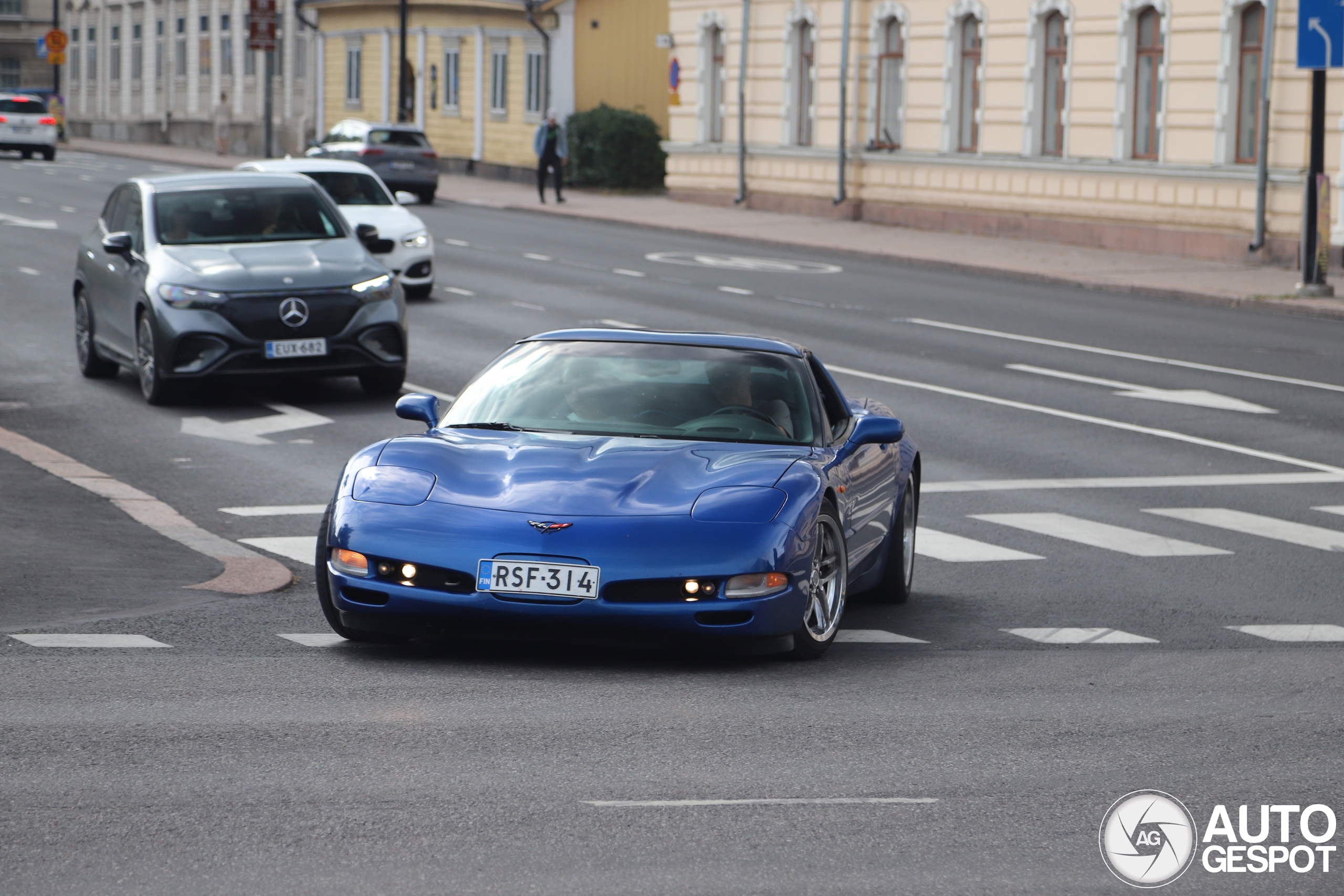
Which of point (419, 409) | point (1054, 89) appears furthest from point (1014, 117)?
point (419, 409)

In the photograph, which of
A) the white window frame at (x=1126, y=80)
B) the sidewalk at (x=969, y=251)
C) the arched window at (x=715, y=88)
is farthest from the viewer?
the arched window at (x=715, y=88)

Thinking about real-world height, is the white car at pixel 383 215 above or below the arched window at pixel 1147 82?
below

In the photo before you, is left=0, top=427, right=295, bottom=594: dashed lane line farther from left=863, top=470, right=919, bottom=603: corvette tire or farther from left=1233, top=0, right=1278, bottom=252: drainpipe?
left=1233, top=0, right=1278, bottom=252: drainpipe

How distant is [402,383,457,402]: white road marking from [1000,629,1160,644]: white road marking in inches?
308

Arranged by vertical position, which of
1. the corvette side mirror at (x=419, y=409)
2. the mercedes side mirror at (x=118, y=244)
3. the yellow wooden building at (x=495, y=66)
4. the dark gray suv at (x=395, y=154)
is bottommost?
the corvette side mirror at (x=419, y=409)

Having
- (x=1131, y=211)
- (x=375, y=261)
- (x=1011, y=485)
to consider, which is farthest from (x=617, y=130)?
(x=1011, y=485)

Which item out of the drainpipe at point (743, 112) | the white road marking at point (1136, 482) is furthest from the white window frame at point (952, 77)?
the white road marking at point (1136, 482)

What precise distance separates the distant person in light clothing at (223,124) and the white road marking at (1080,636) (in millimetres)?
64851

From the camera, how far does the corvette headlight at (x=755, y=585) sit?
7145 mm

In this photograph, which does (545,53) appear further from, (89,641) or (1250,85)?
(89,641)

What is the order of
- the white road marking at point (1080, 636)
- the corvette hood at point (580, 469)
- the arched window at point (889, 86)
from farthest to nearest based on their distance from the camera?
the arched window at point (889, 86) < the white road marking at point (1080, 636) < the corvette hood at point (580, 469)

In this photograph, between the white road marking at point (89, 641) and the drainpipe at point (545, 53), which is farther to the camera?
the drainpipe at point (545, 53)

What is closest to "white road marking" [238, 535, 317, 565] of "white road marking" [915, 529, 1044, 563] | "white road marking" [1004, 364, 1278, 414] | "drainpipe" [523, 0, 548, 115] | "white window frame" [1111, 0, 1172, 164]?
"white road marking" [915, 529, 1044, 563]

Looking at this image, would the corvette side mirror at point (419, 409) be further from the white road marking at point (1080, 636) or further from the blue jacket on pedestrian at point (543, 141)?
the blue jacket on pedestrian at point (543, 141)
